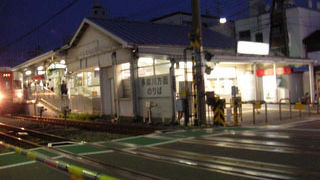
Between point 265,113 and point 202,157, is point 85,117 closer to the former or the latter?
point 265,113

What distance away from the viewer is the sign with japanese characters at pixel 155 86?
17.9m

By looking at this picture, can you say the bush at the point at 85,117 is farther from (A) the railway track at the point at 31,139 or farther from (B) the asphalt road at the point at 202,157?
(B) the asphalt road at the point at 202,157

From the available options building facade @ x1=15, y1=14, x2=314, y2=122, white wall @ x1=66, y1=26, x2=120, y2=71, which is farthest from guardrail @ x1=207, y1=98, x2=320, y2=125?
white wall @ x1=66, y1=26, x2=120, y2=71

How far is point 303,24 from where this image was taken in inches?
1316

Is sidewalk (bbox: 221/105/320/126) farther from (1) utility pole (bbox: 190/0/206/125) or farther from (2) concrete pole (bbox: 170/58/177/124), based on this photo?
(2) concrete pole (bbox: 170/58/177/124)

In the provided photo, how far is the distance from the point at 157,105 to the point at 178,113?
2.00m

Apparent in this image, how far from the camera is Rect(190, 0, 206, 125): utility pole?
1580 centimetres

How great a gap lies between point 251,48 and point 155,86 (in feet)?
29.3

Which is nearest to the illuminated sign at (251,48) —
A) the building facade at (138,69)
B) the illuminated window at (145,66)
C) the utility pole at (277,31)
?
the building facade at (138,69)

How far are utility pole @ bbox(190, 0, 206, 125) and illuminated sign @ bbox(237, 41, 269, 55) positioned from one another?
820 centimetres

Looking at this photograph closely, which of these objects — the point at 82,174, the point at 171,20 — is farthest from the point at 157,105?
the point at 171,20

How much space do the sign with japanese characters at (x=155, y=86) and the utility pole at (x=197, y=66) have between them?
2.21m

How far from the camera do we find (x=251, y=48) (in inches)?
931

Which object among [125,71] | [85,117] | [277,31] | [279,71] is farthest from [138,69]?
[277,31]
